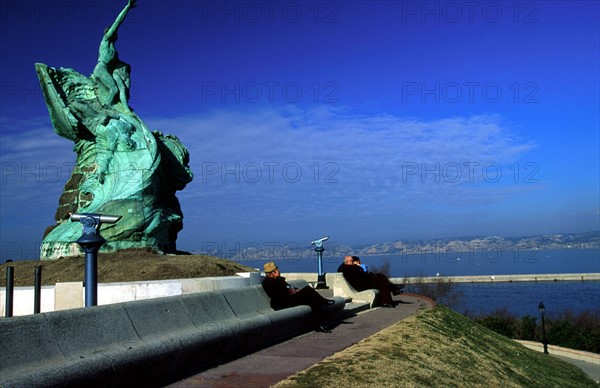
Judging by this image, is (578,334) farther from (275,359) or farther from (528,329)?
(275,359)

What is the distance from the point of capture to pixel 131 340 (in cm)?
690

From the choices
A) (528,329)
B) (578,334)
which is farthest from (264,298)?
(528,329)

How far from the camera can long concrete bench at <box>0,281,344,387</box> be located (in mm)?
5414

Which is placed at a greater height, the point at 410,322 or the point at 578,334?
the point at 410,322

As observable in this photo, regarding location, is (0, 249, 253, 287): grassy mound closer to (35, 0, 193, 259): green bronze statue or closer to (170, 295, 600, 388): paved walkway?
(35, 0, 193, 259): green bronze statue

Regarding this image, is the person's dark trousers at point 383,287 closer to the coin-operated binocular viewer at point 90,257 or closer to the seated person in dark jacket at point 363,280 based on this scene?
the seated person in dark jacket at point 363,280

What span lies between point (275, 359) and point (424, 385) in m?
2.02

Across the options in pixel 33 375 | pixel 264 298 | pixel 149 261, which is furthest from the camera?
pixel 149 261

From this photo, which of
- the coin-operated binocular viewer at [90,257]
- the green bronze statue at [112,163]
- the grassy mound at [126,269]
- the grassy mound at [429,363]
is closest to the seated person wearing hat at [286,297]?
the grassy mound at [429,363]

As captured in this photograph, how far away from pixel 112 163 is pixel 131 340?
16266mm

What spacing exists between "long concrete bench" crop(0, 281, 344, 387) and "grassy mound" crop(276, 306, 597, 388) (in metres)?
1.27

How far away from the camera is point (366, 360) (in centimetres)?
802

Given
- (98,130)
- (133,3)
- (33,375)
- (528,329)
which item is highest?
(133,3)

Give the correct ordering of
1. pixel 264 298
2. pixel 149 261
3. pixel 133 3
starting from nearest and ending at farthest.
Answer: pixel 264 298
pixel 149 261
pixel 133 3
